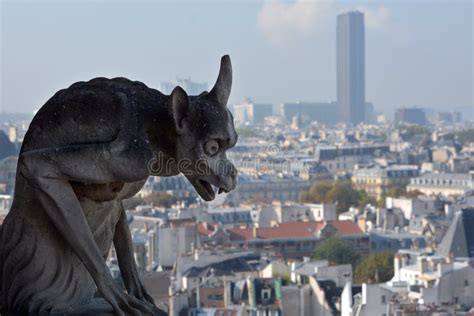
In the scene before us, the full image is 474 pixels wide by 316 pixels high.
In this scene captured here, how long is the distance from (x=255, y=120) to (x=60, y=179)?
117 m

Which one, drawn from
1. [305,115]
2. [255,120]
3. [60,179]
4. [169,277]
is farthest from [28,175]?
[305,115]

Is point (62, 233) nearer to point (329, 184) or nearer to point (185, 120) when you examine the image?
point (185, 120)

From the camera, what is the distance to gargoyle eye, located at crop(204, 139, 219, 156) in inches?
134

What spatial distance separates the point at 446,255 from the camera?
3359 centimetres

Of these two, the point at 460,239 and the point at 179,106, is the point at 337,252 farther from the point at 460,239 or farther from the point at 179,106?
the point at 179,106

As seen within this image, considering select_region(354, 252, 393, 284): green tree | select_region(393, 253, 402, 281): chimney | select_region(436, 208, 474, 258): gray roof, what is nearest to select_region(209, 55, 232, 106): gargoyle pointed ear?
select_region(393, 253, 402, 281): chimney

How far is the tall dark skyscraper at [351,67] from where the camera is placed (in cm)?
13588

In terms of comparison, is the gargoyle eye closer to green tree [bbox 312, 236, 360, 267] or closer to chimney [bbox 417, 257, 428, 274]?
chimney [bbox 417, 257, 428, 274]

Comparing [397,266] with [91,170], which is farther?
[397,266]

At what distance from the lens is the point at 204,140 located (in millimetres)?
3404

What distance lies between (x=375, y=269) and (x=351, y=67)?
106m

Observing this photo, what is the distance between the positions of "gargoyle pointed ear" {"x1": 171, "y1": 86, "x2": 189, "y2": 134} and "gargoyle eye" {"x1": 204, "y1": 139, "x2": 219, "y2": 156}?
0.07 meters

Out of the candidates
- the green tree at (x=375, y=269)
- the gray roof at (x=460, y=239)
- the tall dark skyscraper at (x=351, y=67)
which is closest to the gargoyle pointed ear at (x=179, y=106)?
the green tree at (x=375, y=269)
